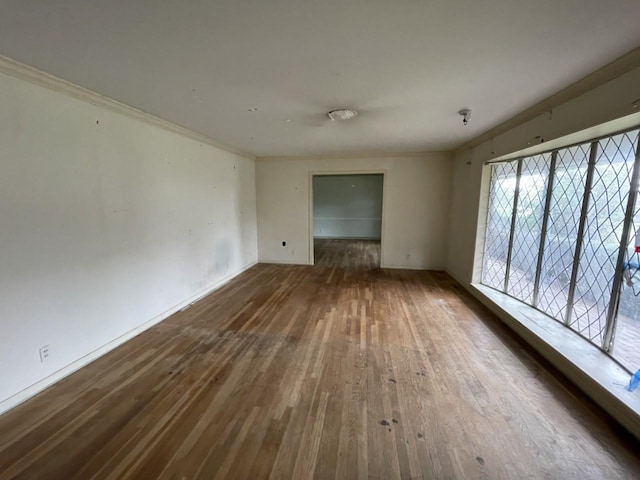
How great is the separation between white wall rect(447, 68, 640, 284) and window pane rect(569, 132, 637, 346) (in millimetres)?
206

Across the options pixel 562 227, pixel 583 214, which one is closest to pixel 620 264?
pixel 583 214

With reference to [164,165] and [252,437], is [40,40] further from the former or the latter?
[252,437]

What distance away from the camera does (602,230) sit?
2145 mm

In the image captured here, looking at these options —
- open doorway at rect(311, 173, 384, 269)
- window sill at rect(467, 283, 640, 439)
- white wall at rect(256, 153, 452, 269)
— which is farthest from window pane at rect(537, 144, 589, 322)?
open doorway at rect(311, 173, 384, 269)

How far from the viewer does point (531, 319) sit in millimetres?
2781

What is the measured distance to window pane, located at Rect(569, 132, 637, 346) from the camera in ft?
6.55

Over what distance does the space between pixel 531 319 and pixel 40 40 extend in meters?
4.45

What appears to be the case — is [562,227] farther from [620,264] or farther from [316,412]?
[316,412]

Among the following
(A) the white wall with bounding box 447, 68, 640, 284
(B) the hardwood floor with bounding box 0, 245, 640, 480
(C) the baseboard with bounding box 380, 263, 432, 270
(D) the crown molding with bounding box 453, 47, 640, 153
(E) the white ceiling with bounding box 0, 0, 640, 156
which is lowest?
(B) the hardwood floor with bounding box 0, 245, 640, 480

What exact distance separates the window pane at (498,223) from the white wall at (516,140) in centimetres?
11

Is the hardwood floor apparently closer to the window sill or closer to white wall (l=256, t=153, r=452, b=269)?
the window sill

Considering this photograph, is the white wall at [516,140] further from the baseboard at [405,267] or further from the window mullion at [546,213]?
the baseboard at [405,267]

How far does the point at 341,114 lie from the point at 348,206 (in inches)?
273

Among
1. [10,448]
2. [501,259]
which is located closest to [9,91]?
[10,448]
